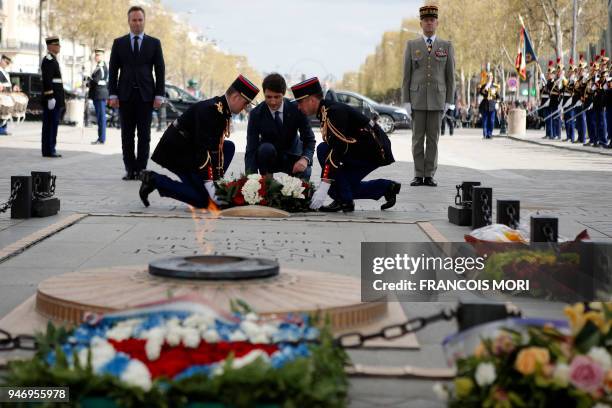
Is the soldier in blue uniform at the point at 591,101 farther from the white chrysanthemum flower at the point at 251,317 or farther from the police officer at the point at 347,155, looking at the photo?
the white chrysanthemum flower at the point at 251,317

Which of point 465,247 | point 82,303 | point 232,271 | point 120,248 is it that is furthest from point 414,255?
point 82,303

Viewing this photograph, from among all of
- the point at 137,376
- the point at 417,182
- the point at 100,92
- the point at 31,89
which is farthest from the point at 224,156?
the point at 31,89

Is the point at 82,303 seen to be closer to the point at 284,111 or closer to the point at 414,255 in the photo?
the point at 414,255

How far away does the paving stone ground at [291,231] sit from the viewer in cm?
507

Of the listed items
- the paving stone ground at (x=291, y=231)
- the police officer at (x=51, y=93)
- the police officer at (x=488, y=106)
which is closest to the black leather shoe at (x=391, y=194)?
the paving stone ground at (x=291, y=231)

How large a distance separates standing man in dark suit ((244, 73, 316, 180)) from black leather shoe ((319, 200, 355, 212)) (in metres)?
0.46

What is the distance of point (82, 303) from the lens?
4926mm

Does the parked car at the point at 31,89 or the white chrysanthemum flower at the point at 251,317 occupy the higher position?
the parked car at the point at 31,89

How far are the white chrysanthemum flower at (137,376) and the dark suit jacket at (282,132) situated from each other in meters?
7.58

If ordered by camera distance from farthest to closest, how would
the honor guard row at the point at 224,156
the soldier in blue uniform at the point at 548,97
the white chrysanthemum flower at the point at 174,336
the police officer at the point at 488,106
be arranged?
the police officer at the point at 488,106 < the soldier in blue uniform at the point at 548,97 < the honor guard row at the point at 224,156 < the white chrysanthemum flower at the point at 174,336

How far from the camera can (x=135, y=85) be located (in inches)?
576

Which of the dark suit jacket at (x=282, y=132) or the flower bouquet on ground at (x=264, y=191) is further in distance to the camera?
the dark suit jacket at (x=282, y=132)

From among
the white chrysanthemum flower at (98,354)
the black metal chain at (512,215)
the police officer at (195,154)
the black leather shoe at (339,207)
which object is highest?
the police officer at (195,154)

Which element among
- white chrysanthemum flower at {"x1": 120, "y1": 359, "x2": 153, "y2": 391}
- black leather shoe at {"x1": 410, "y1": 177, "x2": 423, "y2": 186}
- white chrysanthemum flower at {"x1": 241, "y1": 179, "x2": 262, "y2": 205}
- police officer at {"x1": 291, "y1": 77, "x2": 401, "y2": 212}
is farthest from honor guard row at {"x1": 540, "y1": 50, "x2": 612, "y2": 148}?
white chrysanthemum flower at {"x1": 120, "y1": 359, "x2": 153, "y2": 391}
